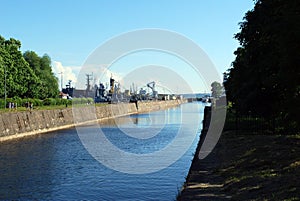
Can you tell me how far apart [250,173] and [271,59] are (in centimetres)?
656

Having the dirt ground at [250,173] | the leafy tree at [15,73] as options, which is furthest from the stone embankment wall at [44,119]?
the dirt ground at [250,173]

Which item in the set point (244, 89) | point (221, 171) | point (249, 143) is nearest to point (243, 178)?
point (221, 171)

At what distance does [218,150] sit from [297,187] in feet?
44.2

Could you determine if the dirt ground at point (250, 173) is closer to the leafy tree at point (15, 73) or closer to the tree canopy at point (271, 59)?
the tree canopy at point (271, 59)

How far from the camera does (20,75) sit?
258 feet

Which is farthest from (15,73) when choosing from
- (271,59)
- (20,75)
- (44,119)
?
(271,59)

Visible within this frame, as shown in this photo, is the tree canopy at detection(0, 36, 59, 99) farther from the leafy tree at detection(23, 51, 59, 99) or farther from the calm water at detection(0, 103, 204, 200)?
the calm water at detection(0, 103, 204, 200)

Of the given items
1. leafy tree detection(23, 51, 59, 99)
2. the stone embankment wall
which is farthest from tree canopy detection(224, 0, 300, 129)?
leafy tree detection(23, 51, 59, 99)

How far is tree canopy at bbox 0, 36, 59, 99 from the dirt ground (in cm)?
5087

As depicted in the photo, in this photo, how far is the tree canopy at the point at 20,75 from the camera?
7100 cm

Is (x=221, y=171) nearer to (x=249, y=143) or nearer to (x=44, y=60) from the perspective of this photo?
(x=249, y=143)

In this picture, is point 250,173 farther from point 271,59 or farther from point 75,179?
point 75,179

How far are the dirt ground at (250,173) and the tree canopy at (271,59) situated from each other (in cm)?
217

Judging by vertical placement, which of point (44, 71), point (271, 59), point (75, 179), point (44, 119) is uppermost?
point (44, 71)
